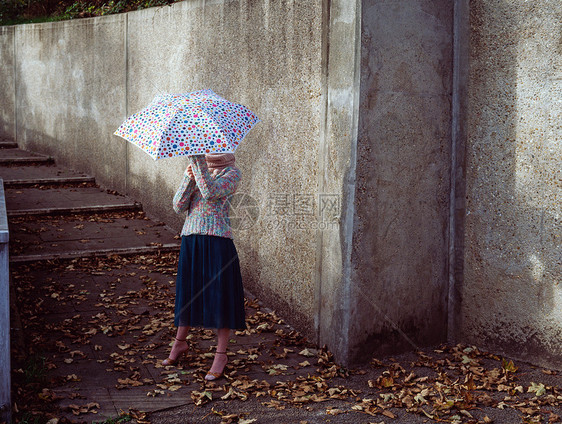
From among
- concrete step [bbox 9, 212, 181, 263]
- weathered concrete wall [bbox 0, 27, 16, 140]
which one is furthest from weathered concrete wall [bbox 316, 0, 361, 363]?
weathered concrete wall [bbox 0, 27, 16, 140]

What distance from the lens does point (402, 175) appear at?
568 centimetres

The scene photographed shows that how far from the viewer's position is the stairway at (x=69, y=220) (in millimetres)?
8562

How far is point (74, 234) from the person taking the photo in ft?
30.1

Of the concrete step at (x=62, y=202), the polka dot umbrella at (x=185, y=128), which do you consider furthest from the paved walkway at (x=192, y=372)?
the concrete step at (x=62, y=202)

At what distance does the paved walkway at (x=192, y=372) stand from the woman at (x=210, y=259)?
0.48 metres

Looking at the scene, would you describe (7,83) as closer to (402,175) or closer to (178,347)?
(178,347)

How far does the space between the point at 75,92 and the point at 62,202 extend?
2.78 metres

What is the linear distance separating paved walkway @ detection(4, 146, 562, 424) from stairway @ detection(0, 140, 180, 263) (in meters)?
0.44

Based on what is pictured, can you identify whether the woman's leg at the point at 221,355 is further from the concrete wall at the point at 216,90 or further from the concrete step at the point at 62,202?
the concrete step at the point at 62,202

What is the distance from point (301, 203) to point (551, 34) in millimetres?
2521

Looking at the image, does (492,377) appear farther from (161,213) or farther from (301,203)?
(161,213)

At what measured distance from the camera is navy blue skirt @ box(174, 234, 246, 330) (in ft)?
17.0

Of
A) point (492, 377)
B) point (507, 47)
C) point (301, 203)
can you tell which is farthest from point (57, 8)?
point (492, 377)

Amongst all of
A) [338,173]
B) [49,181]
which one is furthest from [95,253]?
[338,173]
